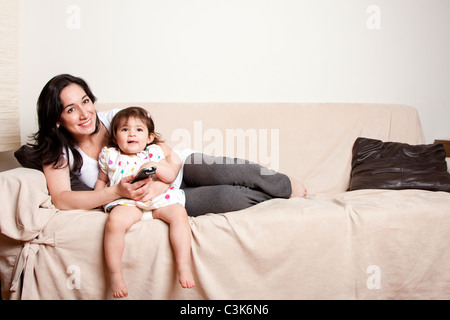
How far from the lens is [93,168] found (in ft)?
5.03

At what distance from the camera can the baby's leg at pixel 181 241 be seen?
46.3 inches

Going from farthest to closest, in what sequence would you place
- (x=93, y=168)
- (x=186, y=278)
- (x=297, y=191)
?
(x=297, y=191) < (x=93, y=168) < (x=186, y=278)

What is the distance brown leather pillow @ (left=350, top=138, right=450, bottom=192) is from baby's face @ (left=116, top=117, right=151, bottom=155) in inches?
43.3

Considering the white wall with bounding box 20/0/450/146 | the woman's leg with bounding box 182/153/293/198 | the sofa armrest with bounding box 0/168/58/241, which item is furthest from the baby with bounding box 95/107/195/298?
the white wall with bounding box 20/0/450/146

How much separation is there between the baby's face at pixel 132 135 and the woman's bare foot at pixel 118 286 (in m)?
0.49

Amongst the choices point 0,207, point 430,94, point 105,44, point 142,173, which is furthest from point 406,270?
point 105,44

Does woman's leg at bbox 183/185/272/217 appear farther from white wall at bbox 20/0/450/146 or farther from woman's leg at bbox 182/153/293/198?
white wall at bbox 20/0/450/146

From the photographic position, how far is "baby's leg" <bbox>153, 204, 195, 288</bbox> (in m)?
1.17

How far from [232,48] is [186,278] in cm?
157

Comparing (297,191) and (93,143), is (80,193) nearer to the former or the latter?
(93,143)

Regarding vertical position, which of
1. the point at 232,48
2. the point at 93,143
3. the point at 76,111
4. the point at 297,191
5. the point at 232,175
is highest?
the point at 232,48

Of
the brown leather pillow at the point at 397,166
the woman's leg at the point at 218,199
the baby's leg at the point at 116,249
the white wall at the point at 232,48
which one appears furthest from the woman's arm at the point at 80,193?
the brown leather pillow at the point at 397,166

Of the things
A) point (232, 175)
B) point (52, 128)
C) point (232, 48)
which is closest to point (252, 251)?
point (232, 175)

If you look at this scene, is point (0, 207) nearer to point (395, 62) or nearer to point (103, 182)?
point (103, 182)
